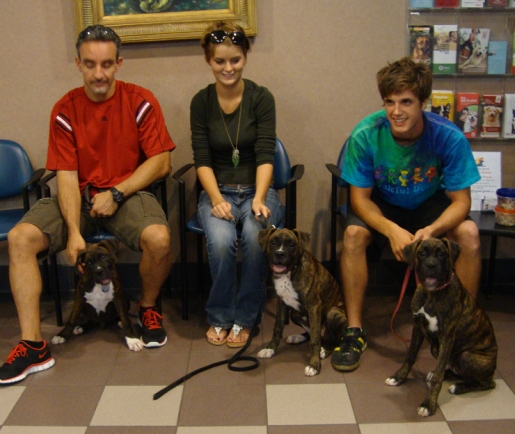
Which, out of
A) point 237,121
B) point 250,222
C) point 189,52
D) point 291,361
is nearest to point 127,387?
point 291,361

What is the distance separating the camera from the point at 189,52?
306 cm

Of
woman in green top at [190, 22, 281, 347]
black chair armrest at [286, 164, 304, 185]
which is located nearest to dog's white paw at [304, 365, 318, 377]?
woman in green top at [190, 22, 281, 347]

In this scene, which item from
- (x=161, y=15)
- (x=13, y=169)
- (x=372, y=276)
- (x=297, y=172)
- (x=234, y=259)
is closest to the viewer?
(x=234, y=259)

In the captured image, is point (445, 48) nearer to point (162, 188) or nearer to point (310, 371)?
point (162, 188)

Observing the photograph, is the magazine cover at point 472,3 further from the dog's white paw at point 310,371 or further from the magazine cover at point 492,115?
the dog's white paw at point 310,371

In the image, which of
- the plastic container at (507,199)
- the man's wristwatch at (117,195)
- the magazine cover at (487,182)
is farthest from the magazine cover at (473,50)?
the man's wristwatch at (117,195)

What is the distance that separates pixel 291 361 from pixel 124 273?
1.34 meters

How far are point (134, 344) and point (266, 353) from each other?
65 centimetres

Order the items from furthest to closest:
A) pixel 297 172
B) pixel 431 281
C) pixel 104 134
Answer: pixel 297 172, pixel 104 134, pixel 431 281

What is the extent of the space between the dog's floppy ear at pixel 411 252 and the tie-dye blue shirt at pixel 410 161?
50 cm

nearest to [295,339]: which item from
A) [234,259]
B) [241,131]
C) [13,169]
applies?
[234,259]

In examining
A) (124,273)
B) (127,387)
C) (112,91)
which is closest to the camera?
(127,387)

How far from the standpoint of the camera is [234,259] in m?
2.59

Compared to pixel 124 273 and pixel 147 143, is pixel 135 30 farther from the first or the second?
pixel 124 273
